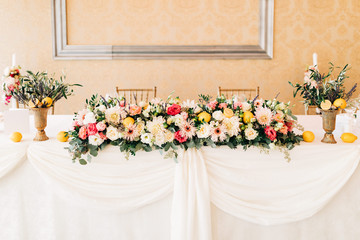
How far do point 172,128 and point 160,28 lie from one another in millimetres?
2730

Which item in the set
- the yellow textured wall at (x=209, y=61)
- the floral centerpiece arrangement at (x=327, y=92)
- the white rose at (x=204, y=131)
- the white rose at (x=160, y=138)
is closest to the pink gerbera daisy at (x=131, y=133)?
the white rose at (x=160, y=138)

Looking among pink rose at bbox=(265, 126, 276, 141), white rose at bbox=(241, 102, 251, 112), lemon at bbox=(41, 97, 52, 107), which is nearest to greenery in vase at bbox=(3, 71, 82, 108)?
lemon at bbox=(41, 97, 52, 107)

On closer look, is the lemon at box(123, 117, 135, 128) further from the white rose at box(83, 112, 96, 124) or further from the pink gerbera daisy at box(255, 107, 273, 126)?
the pink gerbera daisy at box(255, 107, 273, 126)

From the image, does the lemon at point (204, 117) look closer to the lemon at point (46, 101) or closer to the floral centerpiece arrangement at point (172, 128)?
the floral centerpiece arrangement at point (172, 128)

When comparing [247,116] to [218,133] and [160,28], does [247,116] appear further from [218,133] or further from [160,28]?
[160,28]

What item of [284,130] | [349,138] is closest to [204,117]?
[284,130]

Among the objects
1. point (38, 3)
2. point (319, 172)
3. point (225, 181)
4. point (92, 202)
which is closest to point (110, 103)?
point (92, 202)

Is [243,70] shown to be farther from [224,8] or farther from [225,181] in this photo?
[225,181]

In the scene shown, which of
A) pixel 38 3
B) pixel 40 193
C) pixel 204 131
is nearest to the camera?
pixel 204 131

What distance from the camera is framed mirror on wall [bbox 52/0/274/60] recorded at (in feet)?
12.5

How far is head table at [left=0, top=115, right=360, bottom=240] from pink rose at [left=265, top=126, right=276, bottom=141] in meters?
0.12

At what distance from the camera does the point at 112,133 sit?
1.44 m

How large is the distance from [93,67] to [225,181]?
3012 mm

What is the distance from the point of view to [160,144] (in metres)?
1.45
